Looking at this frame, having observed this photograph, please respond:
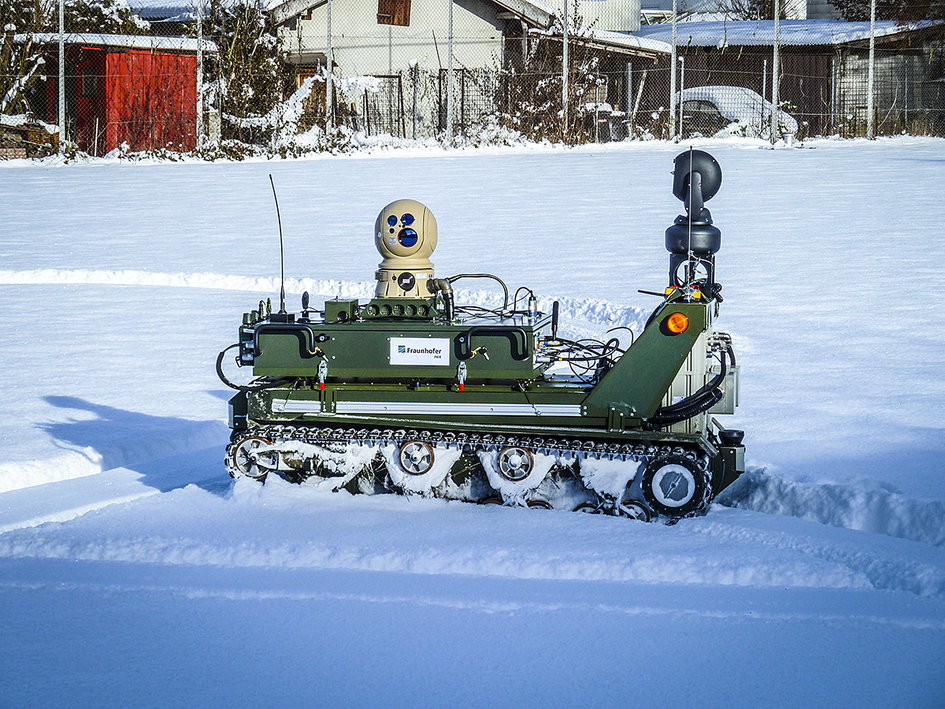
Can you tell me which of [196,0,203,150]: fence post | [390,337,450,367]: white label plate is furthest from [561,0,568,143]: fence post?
[390,337,450,367]: white label plate

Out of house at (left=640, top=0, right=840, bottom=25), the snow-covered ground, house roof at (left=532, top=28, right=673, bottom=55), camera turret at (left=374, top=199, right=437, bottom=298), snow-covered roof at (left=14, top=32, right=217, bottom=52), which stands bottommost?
the snow-covered ground

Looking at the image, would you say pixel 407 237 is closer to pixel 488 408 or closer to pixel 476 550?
pixel 488 408

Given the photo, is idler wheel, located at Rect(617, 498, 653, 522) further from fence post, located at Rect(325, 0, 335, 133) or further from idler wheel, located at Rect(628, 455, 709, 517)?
fence post, located at Rect(325, 0, 335, 133)

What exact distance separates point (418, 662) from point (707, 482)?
1800mm

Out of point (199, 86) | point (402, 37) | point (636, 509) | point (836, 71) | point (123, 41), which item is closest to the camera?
point (636, 509)

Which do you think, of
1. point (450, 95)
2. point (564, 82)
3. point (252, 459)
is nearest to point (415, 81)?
point (450, 95)

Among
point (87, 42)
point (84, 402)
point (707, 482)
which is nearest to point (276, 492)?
point (707, 482)

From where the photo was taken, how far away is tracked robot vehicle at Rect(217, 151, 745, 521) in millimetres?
4883

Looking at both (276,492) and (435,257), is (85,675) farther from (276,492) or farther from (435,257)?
(435,257)

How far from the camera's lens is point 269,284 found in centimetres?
1138

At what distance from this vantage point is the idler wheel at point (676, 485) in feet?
15.7

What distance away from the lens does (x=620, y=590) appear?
4043mm

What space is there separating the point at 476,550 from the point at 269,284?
7.39 m

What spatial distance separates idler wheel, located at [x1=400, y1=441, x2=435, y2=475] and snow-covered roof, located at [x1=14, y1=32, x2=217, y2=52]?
16216 millimetres
